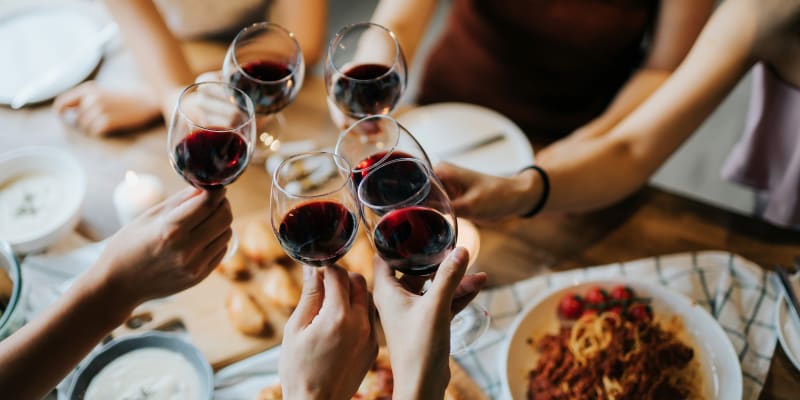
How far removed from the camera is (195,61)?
6.20 ft

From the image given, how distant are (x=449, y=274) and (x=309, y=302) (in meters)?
0.29

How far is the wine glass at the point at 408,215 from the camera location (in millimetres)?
957

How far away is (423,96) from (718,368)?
4.43 feet

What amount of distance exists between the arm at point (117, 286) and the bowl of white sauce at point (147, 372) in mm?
41

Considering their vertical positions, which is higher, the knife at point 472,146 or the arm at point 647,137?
the arm at point 647,137

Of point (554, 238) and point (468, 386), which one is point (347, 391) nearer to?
point (468, 386)

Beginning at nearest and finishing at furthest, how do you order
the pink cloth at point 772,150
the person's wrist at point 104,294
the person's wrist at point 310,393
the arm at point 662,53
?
the person's wrist at point 310,393 < the person's wrist at point 104,294 < the pink cloth at point 772,150 < the arm at point 662,53

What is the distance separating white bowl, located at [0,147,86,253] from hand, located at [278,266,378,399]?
2.38ft

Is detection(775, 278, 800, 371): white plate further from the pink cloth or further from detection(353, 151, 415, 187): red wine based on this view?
detection(353, 151, 415, 187): red wine

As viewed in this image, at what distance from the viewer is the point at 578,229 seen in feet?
4.79

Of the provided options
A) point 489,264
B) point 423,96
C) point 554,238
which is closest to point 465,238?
point 489,264

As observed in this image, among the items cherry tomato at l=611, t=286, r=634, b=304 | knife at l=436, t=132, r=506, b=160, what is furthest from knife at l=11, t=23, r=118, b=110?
cherry tomato at l=611, t=286, r=634, b=304

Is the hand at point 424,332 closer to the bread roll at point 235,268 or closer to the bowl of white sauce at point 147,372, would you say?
the bowl of white sauce at point 147,372

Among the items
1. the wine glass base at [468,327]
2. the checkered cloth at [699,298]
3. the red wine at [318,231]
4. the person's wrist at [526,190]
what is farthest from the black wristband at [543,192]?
the red wine at [318,231]
